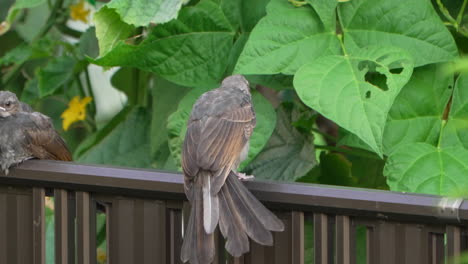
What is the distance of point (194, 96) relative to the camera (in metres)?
2.87

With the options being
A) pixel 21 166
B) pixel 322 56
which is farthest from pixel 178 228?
pixel 322 56

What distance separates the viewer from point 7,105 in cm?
300

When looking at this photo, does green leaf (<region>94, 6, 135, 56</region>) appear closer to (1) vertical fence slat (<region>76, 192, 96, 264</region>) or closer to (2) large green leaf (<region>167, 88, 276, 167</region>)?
(2) large green leaf (<region>167, 88, 276, 167</region>)

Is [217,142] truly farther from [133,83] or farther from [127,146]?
[133,83]

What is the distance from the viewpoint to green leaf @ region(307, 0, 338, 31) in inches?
106

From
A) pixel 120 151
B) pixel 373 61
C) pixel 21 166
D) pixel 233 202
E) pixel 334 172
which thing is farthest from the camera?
pixel 120 151

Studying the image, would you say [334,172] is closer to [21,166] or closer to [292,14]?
[292,14]

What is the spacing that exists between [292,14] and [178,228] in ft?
3.06

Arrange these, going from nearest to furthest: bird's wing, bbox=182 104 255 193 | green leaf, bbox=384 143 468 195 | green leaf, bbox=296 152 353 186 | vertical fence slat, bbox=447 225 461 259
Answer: vertical fence slat, bbox=447 225 461 259, bird's wing, bbox=182 104 255 193, green leaf, bbox=384 143 468 195, green leaf, bbox=296 152 353 186

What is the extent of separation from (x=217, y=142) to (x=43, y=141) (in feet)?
2.94

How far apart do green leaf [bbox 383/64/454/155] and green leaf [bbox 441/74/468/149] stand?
0.04 m

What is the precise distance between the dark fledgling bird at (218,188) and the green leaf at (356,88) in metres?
0.21

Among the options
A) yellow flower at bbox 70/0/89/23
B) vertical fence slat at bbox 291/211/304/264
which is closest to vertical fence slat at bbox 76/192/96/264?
vertical fence slat at bbox 291/211/304/264

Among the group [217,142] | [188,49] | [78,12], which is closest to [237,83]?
[188,49]
